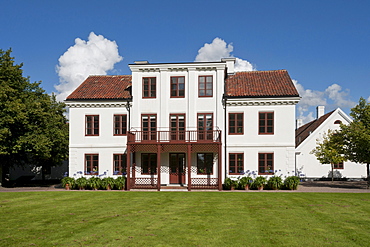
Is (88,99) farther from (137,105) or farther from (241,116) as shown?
(241,116)

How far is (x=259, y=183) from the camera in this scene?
24.0 meters

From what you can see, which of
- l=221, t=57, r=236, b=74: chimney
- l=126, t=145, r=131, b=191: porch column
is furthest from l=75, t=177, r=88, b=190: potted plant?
l=221, t=57, r=236, b=74: chimney

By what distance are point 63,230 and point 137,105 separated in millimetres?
16093

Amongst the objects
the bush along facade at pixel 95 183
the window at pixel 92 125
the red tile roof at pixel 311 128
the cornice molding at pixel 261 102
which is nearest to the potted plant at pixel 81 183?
the bush along facade at pixel 95 183

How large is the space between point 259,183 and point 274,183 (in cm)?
102

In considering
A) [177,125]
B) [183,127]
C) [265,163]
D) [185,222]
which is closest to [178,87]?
[177,125]

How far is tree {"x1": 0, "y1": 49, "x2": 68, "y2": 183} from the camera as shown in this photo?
1005 inches

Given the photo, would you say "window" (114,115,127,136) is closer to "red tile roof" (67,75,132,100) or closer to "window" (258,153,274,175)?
"red tile roof" (67,75,132,100)

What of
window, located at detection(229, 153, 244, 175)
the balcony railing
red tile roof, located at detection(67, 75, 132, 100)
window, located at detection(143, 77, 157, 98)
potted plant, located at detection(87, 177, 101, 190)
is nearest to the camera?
potted plant, located at detection(87, 177, 101, 190)

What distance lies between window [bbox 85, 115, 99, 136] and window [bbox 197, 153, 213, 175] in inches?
305

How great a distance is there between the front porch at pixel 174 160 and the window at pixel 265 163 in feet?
9.80

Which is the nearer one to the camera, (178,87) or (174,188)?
(174,188)

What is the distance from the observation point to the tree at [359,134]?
917 inches

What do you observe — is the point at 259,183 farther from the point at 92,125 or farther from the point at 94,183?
the point at 92,125
